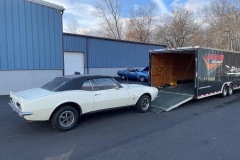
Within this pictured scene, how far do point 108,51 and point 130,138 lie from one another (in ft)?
57.4

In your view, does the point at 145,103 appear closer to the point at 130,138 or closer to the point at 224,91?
the point at 130,138

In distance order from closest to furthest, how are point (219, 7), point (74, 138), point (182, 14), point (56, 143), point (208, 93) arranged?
point (56, 143) → point (74, 138) → point (208, 93) → point (219, 7) → point (182, 14)

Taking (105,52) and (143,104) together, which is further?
(105,52)

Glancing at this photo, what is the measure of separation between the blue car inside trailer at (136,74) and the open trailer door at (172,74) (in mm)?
5984

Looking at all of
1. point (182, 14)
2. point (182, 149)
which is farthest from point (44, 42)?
point (182, 14)

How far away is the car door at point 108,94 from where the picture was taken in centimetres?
654

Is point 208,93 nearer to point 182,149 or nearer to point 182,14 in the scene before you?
point 182,149

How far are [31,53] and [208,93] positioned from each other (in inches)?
392

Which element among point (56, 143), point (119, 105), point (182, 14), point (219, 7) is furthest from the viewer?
point (182, 14)

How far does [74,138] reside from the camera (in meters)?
5.33

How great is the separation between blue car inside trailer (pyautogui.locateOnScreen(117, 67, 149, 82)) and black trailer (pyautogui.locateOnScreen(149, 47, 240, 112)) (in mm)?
5984

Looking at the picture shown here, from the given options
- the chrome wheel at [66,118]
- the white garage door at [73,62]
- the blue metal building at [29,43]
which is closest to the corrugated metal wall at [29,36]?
the blue metal building at [29,43]

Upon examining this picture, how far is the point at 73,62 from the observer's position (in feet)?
62.7

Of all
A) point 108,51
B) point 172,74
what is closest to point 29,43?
point 172,74
